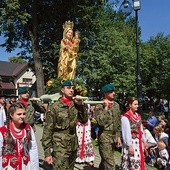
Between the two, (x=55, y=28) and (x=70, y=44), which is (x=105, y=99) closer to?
(x=70, y=44)

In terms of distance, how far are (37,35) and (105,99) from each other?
20.0m

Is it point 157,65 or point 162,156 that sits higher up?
point 157,65

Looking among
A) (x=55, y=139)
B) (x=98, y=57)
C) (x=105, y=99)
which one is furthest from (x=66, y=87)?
(x=98, y=57)

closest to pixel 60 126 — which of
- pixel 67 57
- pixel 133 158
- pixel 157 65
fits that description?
pixel 133 158

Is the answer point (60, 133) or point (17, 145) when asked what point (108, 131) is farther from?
point (17, 145)

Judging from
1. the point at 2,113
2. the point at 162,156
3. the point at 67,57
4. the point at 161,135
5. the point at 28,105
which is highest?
the point at 67,57

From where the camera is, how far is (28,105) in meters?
8.39

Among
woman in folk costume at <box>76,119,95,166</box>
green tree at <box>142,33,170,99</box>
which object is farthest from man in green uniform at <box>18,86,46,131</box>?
green tree at <box>142,33,170,99</box>

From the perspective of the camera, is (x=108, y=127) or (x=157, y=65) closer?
(x=108, y=127)

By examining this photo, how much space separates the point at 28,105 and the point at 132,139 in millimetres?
2660

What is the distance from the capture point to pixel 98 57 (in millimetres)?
28078

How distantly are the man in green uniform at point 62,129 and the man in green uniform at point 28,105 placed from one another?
2.36 metres

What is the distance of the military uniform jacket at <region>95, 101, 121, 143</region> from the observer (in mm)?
7324

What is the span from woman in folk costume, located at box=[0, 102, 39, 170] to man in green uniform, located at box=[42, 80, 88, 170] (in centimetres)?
141
